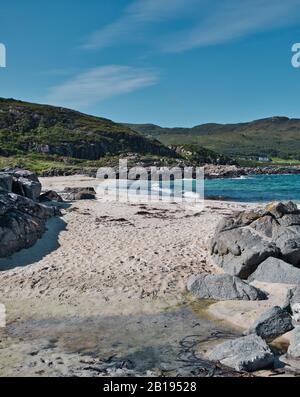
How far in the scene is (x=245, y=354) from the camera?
9094mm

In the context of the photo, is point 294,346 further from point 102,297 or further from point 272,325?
point 102,297

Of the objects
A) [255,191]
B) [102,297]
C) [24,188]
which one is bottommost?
[102,297]

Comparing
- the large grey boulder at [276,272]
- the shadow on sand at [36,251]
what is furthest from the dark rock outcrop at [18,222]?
the large grey boulder at [276,272]

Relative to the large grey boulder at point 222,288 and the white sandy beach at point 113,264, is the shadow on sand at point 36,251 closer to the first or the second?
the white sandy beach at point 113,264

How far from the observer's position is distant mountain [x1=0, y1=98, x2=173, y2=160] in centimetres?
10156

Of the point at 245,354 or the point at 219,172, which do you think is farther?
the point at 219,172

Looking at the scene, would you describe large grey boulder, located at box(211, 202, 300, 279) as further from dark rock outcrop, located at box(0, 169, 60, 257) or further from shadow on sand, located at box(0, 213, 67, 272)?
dark rock outcrop, located at box(0, 169, 60, 257)

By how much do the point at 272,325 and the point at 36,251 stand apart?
10.3 m

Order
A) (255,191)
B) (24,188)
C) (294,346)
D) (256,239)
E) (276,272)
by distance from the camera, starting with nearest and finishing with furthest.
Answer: (294,346) → (276,272) → (256,239) → (24,188) → (255,191)

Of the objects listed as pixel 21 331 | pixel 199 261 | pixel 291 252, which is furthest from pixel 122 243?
pixel 21 331

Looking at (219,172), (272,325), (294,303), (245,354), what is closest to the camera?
(245,354)

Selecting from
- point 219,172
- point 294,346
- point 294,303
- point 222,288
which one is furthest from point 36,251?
point 219,172

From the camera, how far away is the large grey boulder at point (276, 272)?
14.1m

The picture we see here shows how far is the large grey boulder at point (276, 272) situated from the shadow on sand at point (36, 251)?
7.90 m
